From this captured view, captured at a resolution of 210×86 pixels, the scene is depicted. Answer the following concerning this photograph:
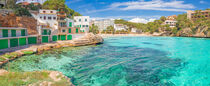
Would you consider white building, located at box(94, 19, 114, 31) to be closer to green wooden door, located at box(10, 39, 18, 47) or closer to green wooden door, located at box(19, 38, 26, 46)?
green wooden door, located at box(19, 38, 26, 46)

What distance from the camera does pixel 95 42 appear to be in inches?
1901

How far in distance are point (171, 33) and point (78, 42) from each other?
9638cm

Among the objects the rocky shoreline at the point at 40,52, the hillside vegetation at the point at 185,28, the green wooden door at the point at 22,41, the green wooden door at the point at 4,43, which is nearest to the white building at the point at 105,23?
the hillside vegetation at the point at 185,28

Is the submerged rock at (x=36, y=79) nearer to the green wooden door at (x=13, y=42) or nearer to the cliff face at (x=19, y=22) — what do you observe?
the green wooden door at (x=13, y=42)

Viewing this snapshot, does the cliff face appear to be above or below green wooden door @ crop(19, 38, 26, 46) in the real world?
above

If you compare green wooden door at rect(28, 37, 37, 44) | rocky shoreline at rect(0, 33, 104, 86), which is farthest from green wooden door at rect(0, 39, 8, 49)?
green wooden door at rect(28, 37, 37, 44)

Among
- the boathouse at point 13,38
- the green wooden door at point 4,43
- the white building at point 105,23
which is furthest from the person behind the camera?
the white building at point 105,23

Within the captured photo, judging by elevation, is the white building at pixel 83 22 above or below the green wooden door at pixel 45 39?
above

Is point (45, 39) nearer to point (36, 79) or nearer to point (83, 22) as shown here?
point (83, 22)

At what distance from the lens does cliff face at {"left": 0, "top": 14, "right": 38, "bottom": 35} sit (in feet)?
129

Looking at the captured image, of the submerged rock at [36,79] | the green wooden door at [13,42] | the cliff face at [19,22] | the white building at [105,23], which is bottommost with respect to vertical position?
the submerged rock at [36,79]

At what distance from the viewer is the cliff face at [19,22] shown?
3925 centimetres

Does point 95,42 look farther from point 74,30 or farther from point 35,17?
point 35,17

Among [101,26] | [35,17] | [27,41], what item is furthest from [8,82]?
[101,26]
